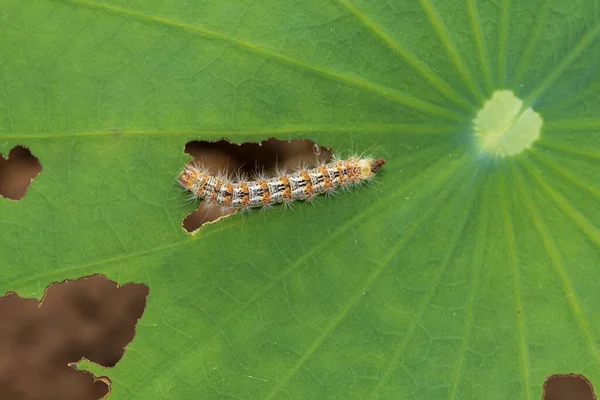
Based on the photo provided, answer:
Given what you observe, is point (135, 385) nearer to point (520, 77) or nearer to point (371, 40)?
point (371, 40)

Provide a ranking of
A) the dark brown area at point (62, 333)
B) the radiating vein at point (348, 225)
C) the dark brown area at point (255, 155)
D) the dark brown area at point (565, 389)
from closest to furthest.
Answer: the radiating vein at point (348, 225) → the dark brown area at point (255, 155) → the dark brown area at point (62, 333) → the dark brown area at point (565, 389)

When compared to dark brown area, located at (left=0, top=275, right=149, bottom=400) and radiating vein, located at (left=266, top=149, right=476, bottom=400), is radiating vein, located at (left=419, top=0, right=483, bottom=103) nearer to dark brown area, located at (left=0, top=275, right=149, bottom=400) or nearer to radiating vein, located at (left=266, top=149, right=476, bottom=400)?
radiating vein, located at (left=266, top=149, right=476, bottom=400)

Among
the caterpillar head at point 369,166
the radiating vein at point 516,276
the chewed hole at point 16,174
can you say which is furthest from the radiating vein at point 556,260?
the chewed hole at point 16,174

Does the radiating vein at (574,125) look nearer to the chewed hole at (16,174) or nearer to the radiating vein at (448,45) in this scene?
the radiating vein at (448,45)

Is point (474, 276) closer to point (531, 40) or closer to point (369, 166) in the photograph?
point (369, 166)

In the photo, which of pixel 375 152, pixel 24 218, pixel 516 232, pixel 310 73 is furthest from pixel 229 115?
pixel 516 232

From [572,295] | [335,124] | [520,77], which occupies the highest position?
[520,77]
